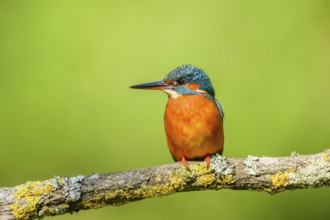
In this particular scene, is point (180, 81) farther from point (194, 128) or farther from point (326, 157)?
point (326, 157)

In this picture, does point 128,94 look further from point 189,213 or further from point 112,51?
point 189,213

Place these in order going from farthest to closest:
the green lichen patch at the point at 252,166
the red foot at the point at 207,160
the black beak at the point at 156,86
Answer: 1. the black beak at the point at 156,86
2. the red foot at the point at 207,160
3. the green lichen patch at the point at 252,166

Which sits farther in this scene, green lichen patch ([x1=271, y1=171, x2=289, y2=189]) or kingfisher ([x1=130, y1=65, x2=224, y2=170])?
kingfisher ([x1=130, y1=65, x2=224, y2=170])

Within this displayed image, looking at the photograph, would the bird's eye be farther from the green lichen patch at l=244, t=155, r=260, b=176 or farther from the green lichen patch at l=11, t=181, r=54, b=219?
the green lichen patch at l=11, t=181, r=54, b=219

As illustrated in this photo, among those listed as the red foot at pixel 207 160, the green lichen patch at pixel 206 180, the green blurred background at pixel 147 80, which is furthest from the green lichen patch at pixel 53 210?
the green blurred background at pixel 147 80

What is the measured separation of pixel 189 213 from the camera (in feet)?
18.9

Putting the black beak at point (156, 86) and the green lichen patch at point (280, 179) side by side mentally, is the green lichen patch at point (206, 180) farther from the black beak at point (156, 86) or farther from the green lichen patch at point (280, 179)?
the black beak at point (156, 86)

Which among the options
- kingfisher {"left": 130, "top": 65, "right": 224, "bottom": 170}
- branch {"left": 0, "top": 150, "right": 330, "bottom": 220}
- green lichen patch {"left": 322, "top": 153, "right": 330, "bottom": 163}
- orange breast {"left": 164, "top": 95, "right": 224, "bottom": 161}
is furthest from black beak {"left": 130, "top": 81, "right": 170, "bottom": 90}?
green lichen patch {"left": 322, "top": 153, "right": 330, "bottom": 163}

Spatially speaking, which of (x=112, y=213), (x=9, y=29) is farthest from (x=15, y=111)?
(x=112, y=213)

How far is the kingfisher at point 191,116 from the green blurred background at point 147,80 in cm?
80

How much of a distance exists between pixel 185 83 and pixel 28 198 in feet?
5.67

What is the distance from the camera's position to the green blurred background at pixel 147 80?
561cm

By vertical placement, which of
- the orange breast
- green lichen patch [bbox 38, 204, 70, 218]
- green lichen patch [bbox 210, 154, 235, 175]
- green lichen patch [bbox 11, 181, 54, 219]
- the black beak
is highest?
the black beak

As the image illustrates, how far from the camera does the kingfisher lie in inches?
183
